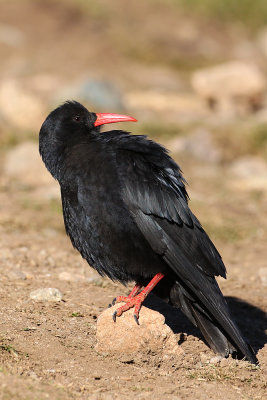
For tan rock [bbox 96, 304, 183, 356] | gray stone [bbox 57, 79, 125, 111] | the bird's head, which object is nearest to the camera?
tan rock [bbox 96, 304, 183, 356]

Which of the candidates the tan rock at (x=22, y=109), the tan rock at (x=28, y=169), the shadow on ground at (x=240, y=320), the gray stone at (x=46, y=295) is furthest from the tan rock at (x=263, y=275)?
the tan rock at (x=22, y=109)

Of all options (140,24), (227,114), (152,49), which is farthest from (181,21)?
(227,114)

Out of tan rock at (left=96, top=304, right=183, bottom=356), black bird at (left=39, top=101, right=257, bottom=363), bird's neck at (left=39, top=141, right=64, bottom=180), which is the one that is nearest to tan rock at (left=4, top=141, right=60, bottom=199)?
bird's neck at (left=39, top=141, right=64, bottom=180)

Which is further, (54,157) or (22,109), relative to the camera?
(22,109)

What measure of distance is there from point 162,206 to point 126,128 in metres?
9.47

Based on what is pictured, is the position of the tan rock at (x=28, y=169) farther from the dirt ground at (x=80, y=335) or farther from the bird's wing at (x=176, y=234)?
the bird's wing at (x=176, y=234)

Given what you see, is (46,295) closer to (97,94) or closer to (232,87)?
(97,94)

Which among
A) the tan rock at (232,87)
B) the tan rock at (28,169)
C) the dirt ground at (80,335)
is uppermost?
the tan rock at (232,87)

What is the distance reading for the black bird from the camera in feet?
16.3

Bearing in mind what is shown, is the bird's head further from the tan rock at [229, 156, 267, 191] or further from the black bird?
the tan rock at [229, 156, 267, 191]

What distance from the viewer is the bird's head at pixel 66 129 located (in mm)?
5469

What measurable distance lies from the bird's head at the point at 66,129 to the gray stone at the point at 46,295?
1.13 meters

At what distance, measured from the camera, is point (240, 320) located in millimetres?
6395

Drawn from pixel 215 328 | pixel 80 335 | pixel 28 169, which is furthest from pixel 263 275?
pixel 28 169
